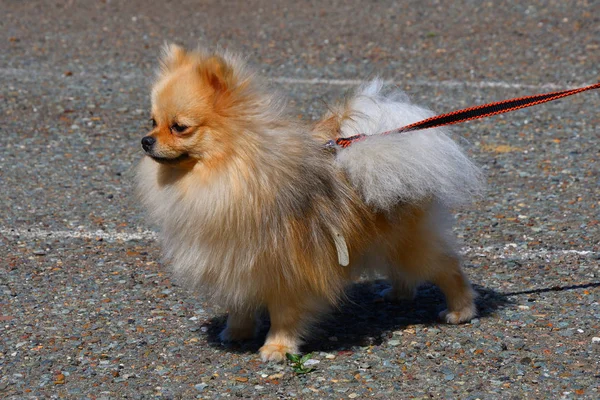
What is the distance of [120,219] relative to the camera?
6102mm

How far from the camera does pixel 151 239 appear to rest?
5742mm

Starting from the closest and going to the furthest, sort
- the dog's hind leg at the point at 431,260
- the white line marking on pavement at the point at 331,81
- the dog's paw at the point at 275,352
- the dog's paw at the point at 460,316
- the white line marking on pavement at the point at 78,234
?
the dog's paw at the point at 275,352, the dog's hind leg at the point at 431,260, the dog's paw at the point at 460,316, the white line marking on pavement at the point at 78,234, the white line marking on pavement at the point at 331,81

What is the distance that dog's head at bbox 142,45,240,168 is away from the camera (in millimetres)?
3771

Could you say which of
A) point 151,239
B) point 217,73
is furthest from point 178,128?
point 151,239

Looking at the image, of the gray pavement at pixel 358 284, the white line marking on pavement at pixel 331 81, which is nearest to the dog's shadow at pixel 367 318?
the gray pavement at pixel 358 284

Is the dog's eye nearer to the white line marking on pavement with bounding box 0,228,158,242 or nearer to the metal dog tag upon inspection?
the metal dog tag

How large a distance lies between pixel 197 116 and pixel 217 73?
209 mm

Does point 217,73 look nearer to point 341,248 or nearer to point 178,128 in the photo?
point 178,128

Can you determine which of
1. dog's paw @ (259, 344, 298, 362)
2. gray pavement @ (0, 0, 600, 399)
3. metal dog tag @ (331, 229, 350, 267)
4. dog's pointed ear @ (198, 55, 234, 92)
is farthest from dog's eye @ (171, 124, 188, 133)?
dog's paw @ (259, 344, 298, 362)

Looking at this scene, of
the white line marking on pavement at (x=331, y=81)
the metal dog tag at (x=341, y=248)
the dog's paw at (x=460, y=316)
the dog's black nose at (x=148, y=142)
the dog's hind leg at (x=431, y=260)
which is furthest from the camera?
the white line marking on pavement at (x=331, y=81)

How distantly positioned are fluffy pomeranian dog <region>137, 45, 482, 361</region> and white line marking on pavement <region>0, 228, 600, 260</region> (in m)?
1.12

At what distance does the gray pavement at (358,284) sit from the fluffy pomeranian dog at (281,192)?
34cm

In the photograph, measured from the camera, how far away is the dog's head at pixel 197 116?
3.77 meters

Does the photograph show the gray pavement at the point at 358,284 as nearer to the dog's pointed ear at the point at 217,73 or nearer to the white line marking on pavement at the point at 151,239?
the white line marking on pavement at the point at 151,239
